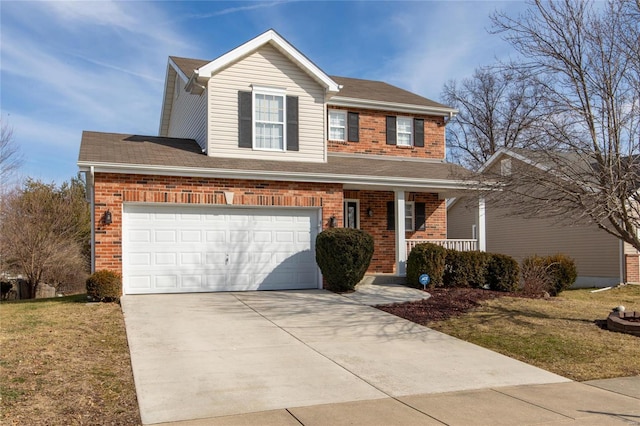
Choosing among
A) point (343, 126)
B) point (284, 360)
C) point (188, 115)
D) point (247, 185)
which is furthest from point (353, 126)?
point (284, 360)

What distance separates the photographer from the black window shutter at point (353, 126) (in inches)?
760

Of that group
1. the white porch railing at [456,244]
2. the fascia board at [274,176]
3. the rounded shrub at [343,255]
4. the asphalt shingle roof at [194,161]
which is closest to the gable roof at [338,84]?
the asphalt shingle roof at [194,161]

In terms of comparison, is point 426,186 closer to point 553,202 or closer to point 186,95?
point 553,202

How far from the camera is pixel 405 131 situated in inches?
798

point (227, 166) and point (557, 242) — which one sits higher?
point (227, 166)

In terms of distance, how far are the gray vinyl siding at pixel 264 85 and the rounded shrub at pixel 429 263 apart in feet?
13.2

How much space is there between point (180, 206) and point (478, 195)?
7.18 meters

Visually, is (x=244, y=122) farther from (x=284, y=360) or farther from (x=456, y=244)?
(x=284, y=360)

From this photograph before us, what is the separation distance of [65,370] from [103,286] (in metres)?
5.43

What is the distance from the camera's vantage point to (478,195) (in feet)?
40.9

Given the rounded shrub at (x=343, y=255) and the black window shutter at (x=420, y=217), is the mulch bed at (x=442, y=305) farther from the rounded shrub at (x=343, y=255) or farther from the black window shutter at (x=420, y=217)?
the black window shutter at (x=420, y=217)

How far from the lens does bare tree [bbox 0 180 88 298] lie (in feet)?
68.9

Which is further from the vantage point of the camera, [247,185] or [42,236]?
[42,236]

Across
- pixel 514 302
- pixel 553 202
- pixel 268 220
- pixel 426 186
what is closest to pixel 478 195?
pixel 553 202
